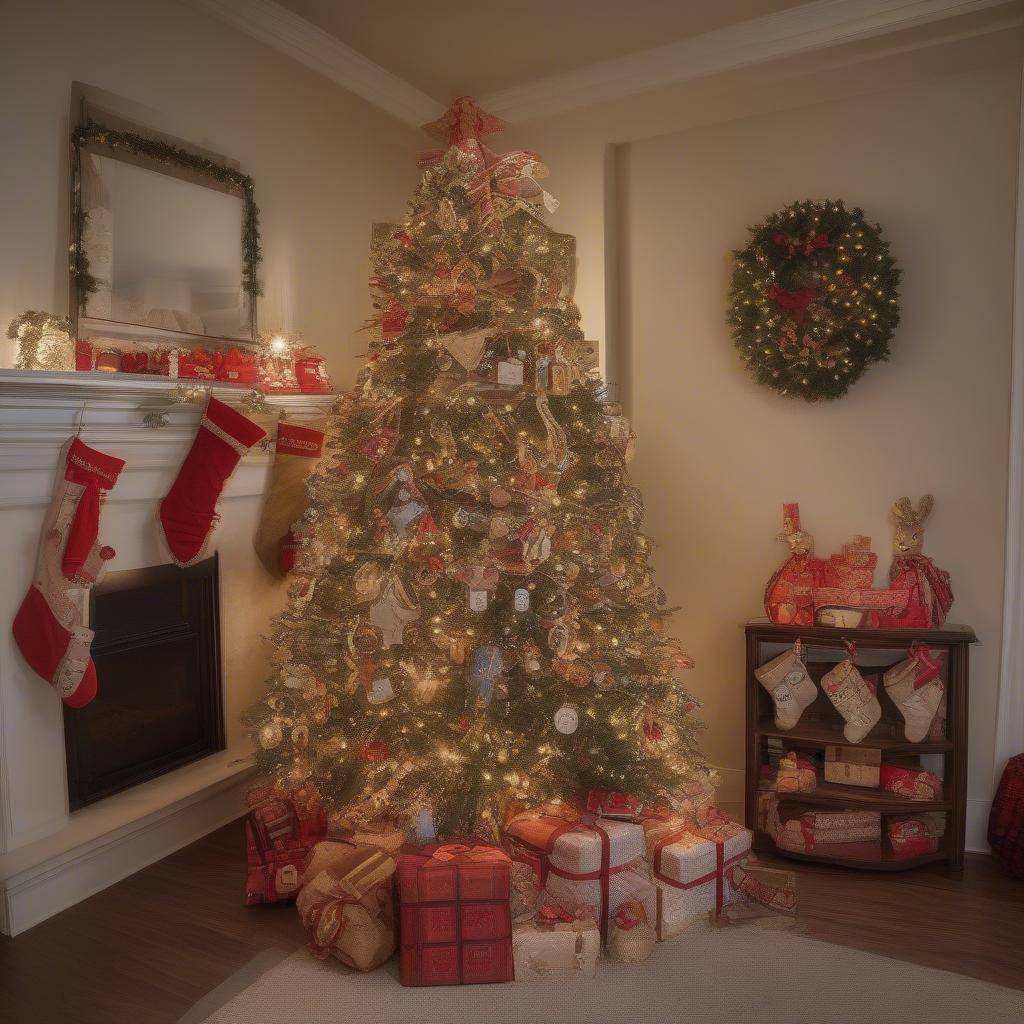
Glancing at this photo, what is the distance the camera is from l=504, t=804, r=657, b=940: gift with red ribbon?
97.6 inches

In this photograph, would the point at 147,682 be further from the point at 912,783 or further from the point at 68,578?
the point at 912,783

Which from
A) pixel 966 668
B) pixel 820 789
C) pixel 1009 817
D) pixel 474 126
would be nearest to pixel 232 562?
pixel 474 126

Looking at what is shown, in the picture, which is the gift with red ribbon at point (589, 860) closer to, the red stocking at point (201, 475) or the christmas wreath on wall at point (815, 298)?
the red stocking at point (201, 475)

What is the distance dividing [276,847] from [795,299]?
9.23 ft

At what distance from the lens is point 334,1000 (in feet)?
7.30

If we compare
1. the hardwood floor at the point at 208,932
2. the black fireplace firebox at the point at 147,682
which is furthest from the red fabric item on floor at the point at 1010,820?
the black fireplace firebox at the point at 147,682

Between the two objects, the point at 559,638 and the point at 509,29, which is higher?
the point at 509,29

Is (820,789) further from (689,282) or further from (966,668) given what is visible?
(689,282)

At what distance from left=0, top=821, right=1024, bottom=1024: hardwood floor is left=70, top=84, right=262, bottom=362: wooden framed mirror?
184cm

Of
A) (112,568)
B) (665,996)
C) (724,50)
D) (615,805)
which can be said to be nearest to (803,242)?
(724,50)

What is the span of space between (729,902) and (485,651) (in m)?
1.20

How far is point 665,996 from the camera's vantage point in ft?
7.41

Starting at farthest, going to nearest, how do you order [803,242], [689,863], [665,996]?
[803,242] < [689,863] < [665,996]

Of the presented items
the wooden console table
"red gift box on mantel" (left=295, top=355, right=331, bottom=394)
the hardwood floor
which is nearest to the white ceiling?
"red gift box on mantel" (left=295, top=355, right=331, bottom=394)
